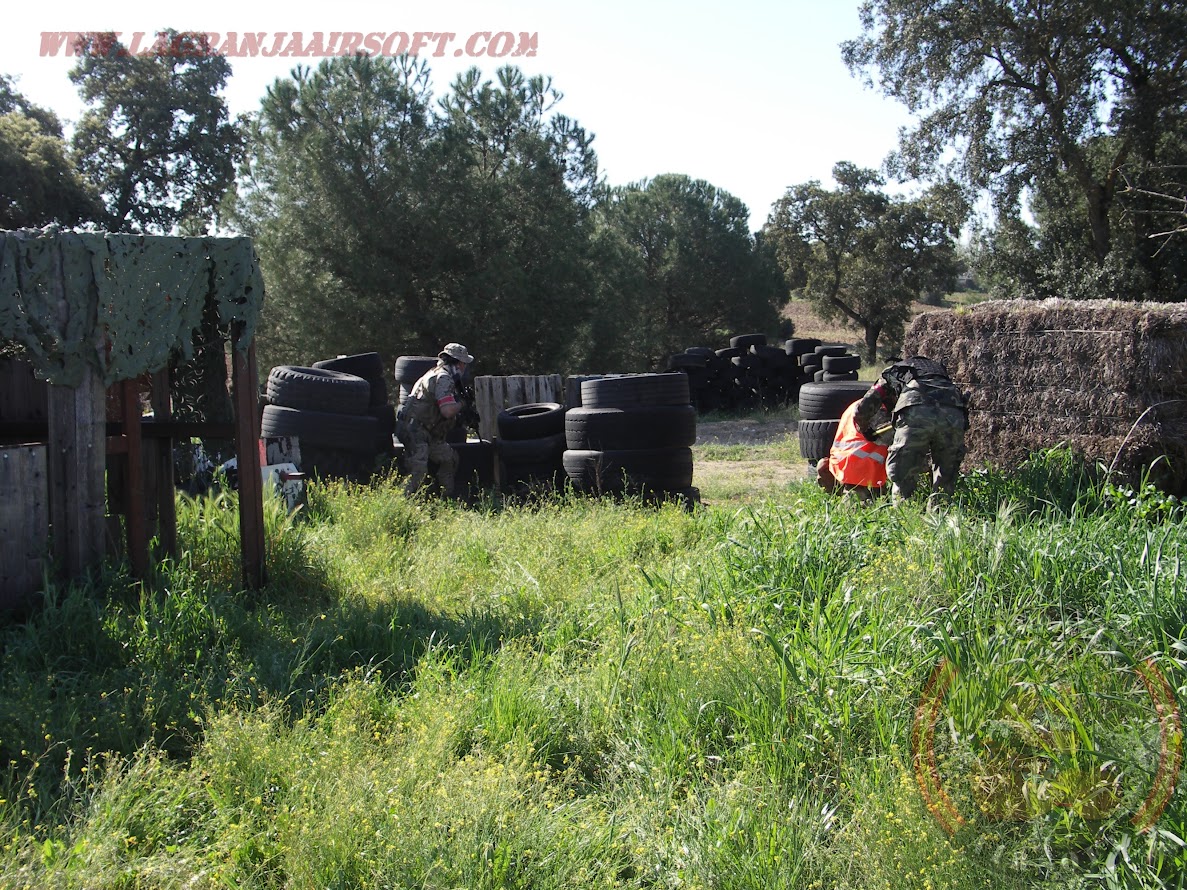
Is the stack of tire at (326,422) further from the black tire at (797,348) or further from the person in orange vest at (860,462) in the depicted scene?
the black tire at (797,348)

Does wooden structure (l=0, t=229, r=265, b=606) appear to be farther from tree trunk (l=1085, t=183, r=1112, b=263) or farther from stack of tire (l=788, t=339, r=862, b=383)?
tree trunk (l=1085, t=183, r=1112, b=263)

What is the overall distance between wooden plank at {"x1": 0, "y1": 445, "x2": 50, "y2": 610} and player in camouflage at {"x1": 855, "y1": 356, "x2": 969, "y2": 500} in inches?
211

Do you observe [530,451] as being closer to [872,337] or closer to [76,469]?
[76,469]

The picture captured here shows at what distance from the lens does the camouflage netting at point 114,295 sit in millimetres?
5012

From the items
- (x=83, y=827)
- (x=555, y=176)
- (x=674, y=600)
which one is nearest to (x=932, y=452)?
(x=674, y=600)

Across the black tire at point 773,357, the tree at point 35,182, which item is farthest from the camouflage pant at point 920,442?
the tree at point 35,182

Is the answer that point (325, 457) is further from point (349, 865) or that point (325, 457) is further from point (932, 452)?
point (349, 865)

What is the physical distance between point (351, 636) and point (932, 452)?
4.38 m

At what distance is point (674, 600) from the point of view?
197 inches

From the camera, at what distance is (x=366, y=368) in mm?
11703

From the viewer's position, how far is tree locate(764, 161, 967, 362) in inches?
1406

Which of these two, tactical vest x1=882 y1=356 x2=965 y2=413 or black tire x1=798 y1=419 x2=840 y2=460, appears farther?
black tire x1=798 y1=419 x2=840 y2=460

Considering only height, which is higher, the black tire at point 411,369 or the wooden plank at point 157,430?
the black tire at point 411,369

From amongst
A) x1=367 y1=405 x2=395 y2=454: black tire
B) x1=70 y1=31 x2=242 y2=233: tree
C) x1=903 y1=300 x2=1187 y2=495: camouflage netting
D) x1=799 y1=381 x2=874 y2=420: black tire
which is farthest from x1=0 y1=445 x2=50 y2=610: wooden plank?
x1=70 y1=31 x2=242 y2=233: tree
